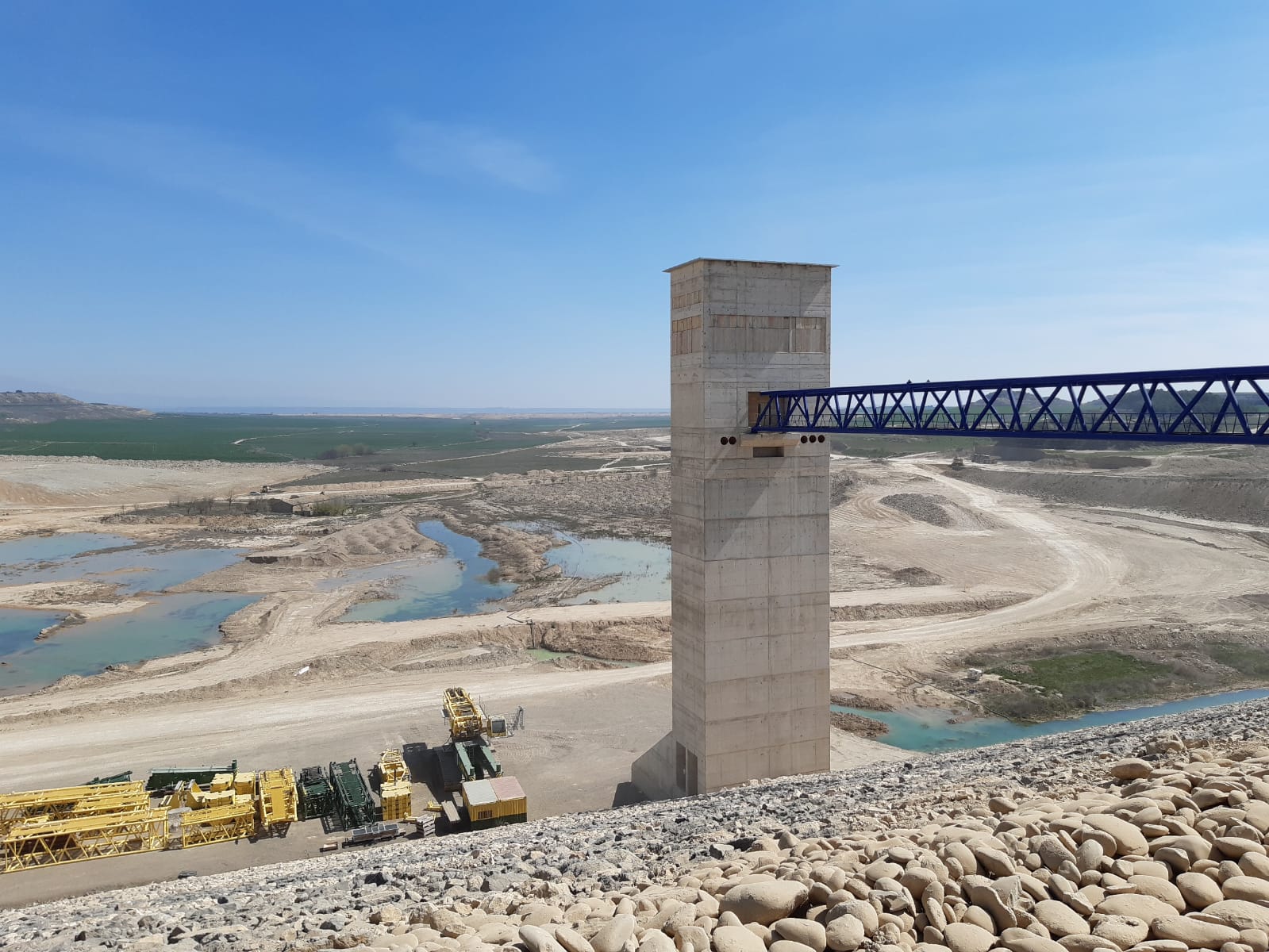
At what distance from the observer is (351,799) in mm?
20922

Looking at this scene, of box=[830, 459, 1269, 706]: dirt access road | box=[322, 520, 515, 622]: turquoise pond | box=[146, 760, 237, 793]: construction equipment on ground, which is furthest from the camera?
box=[322, 520, 515, 622]: turquoise pond

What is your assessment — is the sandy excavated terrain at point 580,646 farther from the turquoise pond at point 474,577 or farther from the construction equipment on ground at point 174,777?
the turquoise pond at point 474,577

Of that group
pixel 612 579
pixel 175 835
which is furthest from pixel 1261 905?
pixel 612 579

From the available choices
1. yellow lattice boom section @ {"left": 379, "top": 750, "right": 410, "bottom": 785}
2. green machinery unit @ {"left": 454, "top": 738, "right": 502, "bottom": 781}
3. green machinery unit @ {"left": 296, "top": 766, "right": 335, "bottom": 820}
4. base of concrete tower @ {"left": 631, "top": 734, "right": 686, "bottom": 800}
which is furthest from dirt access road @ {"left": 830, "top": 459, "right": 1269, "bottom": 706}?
green machinery unit @ {"left": 296, "top": 766, "right": 335, "bottom": 820}

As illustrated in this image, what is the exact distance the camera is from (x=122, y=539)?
64.6m

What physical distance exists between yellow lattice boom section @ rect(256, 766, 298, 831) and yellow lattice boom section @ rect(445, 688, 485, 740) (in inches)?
215

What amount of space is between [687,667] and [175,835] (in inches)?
532

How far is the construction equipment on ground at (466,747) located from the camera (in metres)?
23.2

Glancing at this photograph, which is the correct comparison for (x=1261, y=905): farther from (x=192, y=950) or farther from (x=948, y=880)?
(x=192, y=950)

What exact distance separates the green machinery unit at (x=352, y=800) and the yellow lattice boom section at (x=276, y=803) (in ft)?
3.68

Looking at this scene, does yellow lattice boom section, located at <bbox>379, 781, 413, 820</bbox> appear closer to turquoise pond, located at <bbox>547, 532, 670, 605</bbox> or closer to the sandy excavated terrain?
the sandy excavated terrain

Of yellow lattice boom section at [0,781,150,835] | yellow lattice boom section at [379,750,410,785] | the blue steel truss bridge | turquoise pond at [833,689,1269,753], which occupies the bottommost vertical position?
turquoise pond at [833,689,1269,753]

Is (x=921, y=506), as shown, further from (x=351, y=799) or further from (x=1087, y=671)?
(x=351, y=799)

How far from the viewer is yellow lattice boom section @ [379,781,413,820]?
67.2 ft
